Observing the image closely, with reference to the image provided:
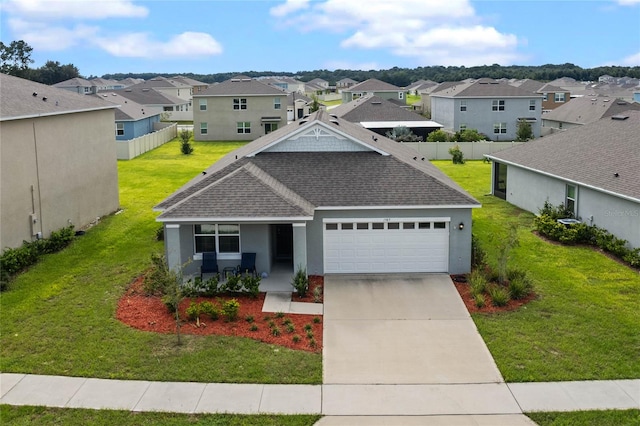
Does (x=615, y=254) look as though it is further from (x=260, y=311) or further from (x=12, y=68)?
(x=12, y=68)

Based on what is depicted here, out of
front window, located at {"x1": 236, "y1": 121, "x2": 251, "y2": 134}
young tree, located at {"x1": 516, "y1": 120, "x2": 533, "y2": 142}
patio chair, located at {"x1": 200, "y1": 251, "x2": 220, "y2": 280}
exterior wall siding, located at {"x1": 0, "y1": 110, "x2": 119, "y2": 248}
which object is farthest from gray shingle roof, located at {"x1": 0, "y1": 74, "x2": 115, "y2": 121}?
young tree, located at {"x1": 516, "y1": 120, "x2": 533, "y2": 142}

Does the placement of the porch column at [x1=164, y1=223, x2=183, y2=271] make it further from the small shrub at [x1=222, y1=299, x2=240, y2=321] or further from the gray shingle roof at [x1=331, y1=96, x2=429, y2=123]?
the gray shingle roof at [x1=331, y1=96, x2=429, y2=123]

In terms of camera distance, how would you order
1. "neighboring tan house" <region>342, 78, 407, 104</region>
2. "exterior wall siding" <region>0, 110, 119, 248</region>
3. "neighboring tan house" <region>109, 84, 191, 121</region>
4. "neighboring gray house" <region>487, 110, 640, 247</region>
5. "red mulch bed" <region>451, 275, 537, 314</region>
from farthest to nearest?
"neighboring tan house" <region>342, 78, 407, 104</region> < "neighboring tan house" <region>109, 84, 191, 121</region> < "neighboring gray house" <region>487, 110, 640, 247</region> < "exterior wall siding" <region>0, 110, 119, 248</region> < "red mulch bed" <region>451, 275, 537, 314</region>

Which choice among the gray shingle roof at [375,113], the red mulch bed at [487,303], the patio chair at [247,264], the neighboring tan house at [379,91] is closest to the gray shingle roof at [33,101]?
the patio chair at [247,264]

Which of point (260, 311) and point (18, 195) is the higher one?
point (18, 195)

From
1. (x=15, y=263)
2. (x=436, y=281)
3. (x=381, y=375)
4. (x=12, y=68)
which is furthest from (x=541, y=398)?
(x=12, y=68)

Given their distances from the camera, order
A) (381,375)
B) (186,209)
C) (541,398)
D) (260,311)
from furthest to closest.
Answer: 1. (186,209)
2. (260,311)
3. (381,375)
4. (541,398)
